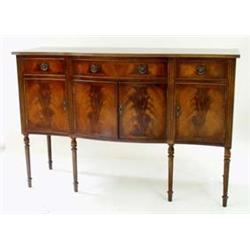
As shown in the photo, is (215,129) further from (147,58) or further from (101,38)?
(101,38)

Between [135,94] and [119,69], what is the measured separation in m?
0.20

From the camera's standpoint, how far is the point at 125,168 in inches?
152

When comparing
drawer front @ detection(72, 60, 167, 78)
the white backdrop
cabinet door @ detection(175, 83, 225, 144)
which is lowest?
the white backdrop

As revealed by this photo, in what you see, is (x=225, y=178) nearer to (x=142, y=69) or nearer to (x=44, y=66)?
(x=142, y=69)

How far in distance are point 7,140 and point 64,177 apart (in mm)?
1022

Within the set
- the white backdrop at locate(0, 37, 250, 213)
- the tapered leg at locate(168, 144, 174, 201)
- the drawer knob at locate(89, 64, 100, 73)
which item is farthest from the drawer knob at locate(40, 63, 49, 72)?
the tapered leg at locate(168, 144, 174, 201)

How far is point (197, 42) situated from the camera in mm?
3896

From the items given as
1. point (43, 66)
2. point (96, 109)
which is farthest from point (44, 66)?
point (96, 109)

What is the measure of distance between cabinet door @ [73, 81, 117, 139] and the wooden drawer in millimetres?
469

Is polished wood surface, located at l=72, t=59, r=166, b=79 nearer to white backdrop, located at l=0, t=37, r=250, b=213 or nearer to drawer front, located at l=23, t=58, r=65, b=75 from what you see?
drawer front, located at l=23, t=58, r=65, b=75

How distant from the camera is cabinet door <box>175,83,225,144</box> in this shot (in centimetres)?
294

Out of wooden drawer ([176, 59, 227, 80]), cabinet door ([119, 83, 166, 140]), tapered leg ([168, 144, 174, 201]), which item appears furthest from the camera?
tapered leg ([168, 144, 174, 201])

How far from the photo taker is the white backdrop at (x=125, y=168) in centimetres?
317

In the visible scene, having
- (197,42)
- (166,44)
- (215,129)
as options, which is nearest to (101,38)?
(166,44)
